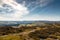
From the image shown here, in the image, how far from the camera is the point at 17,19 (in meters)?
6.96

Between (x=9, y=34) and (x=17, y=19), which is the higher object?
(x=17, y=19)

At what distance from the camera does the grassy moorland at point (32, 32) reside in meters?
6.52

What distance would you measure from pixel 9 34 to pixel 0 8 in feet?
4.31

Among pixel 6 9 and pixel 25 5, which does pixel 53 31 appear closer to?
pixel 25 5

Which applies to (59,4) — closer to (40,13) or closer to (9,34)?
(40,13)

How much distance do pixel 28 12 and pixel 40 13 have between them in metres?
0.60

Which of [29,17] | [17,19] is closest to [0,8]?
[17,19]

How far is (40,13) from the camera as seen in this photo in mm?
7254

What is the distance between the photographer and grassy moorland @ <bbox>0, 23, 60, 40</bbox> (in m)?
6.52

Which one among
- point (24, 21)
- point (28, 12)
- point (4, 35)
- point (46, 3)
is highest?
point (46, 3)

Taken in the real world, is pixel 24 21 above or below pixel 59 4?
below

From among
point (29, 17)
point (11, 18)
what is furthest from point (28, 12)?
point (11, 18)

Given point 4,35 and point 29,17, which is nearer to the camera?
point 4,35

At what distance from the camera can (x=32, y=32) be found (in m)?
6.75
